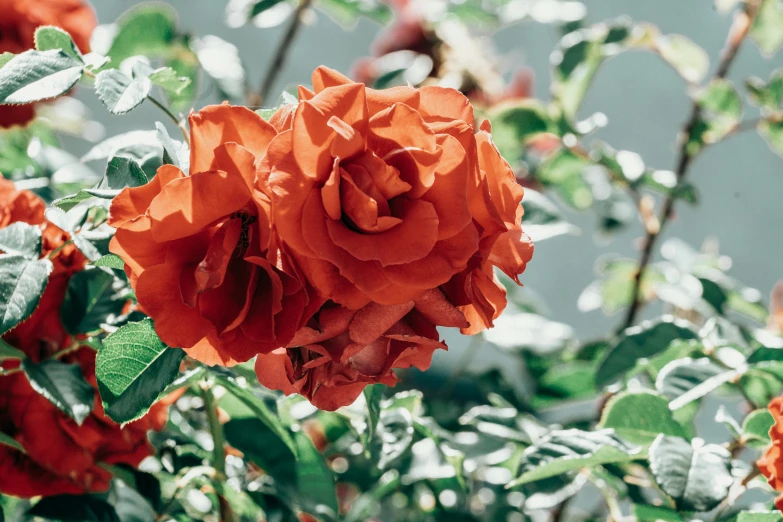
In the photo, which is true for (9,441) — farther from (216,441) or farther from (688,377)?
(688,377)

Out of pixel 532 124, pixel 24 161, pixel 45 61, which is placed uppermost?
pixel 45 61

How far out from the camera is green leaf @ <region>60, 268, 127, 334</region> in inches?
18.7

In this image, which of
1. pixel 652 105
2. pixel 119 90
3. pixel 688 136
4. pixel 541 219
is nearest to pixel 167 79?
pixel 119 90

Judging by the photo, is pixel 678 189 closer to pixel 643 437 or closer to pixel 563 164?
pixel 563 164

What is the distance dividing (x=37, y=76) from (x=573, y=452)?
15.3 inches

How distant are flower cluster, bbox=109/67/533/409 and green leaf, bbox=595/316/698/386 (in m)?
0.34

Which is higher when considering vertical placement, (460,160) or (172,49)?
(460,160)

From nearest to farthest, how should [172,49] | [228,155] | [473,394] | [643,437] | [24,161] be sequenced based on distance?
[228,155], [643,437], [24,161], [172,49], [473,394]

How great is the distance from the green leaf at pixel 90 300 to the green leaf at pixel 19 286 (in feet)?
0.13

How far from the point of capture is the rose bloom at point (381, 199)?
341 millimetres

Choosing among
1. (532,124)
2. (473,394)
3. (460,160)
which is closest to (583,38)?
(532,124)

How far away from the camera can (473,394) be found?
5.04 feet

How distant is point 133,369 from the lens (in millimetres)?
406

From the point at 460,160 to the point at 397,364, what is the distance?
0.11 m
